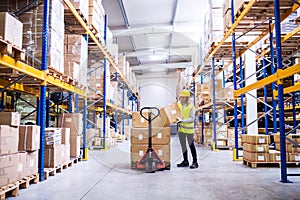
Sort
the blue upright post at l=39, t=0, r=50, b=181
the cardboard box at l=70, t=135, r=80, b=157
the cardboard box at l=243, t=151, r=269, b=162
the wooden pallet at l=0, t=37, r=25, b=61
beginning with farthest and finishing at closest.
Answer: the cardboard box at l=70, t=135, r=80, b=157
the cardboard box at l=243, t=151, r=269, b=162
the blue upright post at l=39, t=0, r=50, b=181
the wooden pallet at l=0, t=37, r=25, b=61

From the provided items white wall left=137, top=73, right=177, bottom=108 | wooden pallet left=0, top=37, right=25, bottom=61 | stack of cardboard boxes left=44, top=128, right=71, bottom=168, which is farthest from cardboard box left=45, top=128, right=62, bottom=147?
white wall left=137, top=73, right=177, bottom=108

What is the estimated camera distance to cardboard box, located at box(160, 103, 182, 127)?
6270mm

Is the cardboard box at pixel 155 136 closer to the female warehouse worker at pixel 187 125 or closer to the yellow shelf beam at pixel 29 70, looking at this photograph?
the female warehouse worker at pixel 187 125

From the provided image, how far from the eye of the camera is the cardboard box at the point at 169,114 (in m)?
6.27

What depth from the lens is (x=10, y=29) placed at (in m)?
3.83

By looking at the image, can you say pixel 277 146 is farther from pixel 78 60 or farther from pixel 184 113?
pixel 78 60

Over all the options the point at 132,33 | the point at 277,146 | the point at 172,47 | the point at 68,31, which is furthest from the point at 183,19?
the point at 277,146

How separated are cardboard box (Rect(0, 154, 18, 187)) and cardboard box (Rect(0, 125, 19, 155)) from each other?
79 mm

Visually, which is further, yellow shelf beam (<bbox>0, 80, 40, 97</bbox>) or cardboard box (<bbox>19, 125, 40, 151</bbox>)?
yellow shelf beam (<bbox>0, 80, 40, 97</bbox>)

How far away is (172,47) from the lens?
17625 millimetres

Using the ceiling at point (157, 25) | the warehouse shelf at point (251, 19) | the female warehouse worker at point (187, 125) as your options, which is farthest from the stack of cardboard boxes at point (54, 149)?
the ceiling at point (157, 25)

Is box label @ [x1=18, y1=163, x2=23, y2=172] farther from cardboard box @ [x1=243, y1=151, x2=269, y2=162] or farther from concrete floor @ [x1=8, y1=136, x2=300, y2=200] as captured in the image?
cardboard box @ [x1=243, y1=151, x2=269, y2=162]

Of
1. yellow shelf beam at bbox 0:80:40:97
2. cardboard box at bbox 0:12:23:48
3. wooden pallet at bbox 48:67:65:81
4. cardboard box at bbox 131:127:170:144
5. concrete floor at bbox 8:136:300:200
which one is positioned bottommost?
concrete floor at bbox 8:136:300:200

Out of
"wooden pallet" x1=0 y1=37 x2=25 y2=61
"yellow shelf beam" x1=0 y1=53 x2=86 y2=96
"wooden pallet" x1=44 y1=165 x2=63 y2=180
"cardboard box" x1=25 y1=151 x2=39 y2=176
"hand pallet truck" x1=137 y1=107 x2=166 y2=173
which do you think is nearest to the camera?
"wooden pallet" x1=0 y1=37 x2=25 y2=61
